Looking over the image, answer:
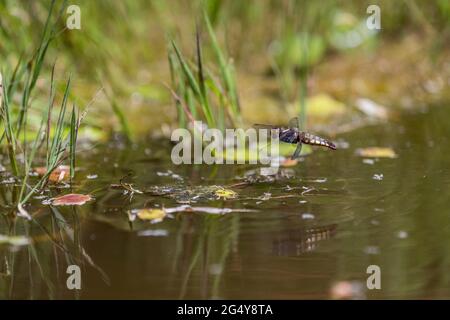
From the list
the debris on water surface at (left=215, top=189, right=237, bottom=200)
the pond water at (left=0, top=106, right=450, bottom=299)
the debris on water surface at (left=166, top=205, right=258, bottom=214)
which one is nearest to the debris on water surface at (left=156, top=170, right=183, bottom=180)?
the pond water at (left=0, top=106, right=450, bottom=299)

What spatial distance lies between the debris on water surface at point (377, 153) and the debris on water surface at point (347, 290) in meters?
1.13

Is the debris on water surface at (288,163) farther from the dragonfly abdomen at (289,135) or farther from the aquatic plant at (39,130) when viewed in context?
the aquatic plant at (39,130)

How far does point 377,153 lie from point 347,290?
119cm

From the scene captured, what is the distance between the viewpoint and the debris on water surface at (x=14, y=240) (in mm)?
1656

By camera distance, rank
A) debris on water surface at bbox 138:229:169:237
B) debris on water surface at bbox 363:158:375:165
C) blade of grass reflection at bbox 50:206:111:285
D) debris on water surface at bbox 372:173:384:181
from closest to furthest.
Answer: blade of grass reflection at bbox 50:206:111:285, debris on water surface at bbox 138:229:169:237, debris on water surface at bbox 372:173:384:181, debris on water surface at bbox 363:158:375:165

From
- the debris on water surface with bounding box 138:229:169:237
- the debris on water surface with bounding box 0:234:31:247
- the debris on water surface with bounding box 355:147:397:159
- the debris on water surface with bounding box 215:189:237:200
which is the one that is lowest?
Answer: the debris on water surface with bounding box 0:234:31:247

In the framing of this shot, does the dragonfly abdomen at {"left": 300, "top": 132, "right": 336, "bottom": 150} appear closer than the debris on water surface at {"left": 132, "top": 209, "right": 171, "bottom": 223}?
No

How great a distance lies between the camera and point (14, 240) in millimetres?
1671

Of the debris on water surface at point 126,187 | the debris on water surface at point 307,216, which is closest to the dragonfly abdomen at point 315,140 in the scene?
the debris on water surface at point 307,216

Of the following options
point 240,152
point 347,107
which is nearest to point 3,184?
point 240,152

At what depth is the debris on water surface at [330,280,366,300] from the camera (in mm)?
1358

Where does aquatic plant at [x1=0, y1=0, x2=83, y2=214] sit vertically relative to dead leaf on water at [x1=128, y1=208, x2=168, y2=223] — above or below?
above

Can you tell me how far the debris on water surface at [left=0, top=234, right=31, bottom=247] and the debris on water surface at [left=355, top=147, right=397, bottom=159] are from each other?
1.31 metres

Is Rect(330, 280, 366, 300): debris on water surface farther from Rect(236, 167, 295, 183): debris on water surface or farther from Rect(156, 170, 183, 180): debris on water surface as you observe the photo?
Rect(156, 170, 183, 180): debris on water surface
